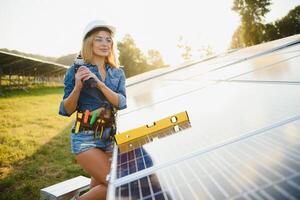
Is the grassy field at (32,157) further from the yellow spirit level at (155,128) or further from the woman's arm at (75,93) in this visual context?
the yellow spirit level at (155,128)

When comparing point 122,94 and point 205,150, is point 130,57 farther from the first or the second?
point 205,150

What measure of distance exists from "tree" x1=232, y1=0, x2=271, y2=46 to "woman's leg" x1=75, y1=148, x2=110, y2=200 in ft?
160

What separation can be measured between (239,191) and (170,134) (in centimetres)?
124

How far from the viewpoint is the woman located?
9.16ft

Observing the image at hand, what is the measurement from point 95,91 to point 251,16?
49213mm

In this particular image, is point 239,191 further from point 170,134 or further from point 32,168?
point 32,168

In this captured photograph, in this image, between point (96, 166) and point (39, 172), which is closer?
point (96, 166)

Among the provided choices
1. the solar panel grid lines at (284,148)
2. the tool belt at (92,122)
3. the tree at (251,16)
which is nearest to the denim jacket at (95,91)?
the tool belt at (92,122)

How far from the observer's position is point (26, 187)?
17.8 ft

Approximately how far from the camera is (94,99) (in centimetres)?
312

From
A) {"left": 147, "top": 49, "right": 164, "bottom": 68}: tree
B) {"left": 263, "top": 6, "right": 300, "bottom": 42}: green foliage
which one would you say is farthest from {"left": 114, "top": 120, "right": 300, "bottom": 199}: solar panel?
{"left": 147, "top": 49, "right": 164, "bottom": 68}: tree

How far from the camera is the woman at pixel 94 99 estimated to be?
2791 millimetres

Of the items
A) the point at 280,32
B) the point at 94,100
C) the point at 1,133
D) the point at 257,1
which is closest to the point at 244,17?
the point at 257,1

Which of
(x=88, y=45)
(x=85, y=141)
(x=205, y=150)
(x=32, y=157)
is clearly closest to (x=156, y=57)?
(x=32, y=157)
